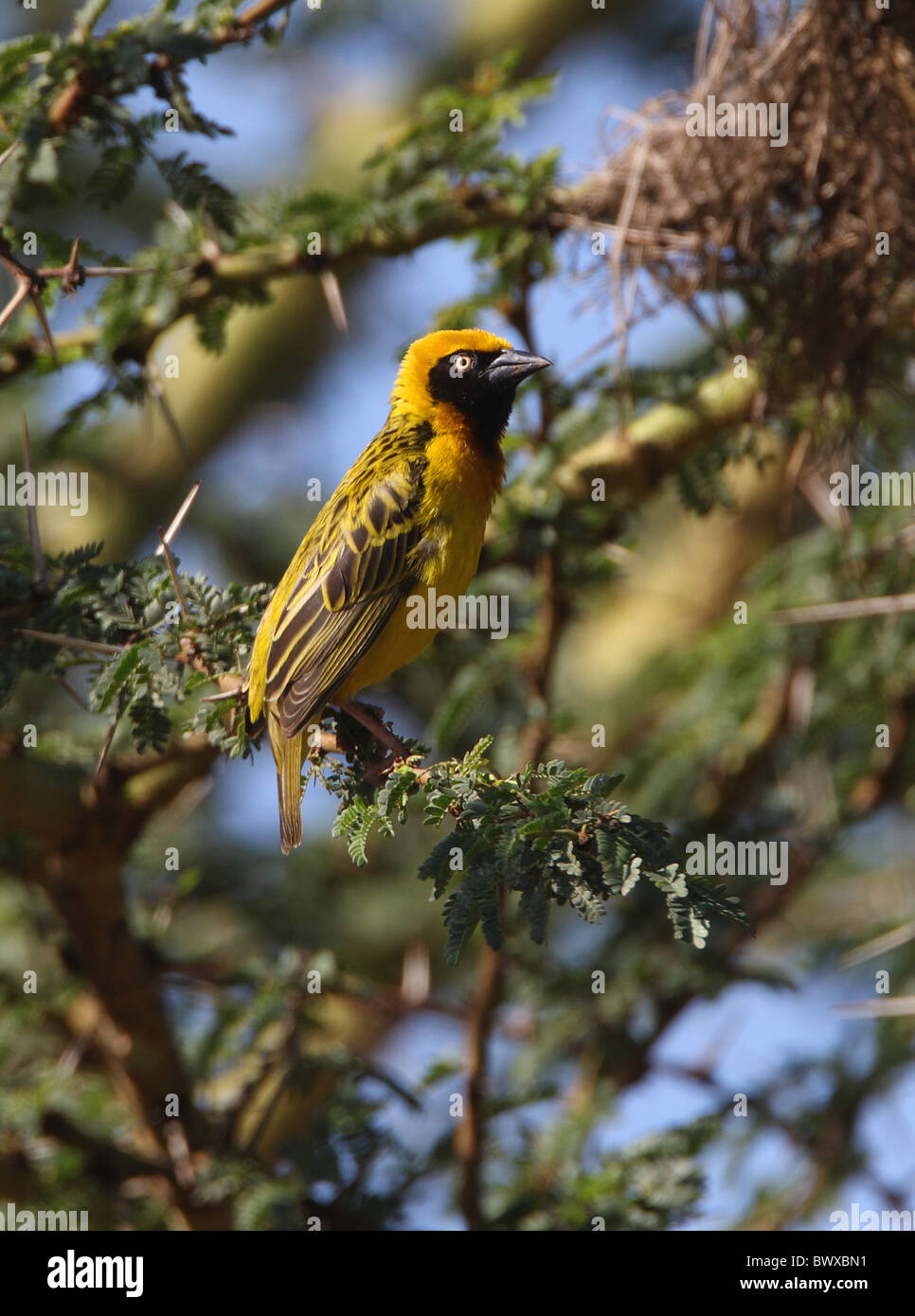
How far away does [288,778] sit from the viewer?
3.80m

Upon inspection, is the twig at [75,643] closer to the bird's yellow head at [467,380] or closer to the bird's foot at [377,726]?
the bird's foot at [377,726]

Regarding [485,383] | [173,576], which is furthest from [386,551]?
[173,576]

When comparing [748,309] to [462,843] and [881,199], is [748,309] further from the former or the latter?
[462,843]

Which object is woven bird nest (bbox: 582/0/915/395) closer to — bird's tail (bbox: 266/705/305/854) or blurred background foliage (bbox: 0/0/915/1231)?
blurred background foliage (bbox: 0/0/915/1231)

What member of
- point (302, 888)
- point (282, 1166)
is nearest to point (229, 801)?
point (302, 888)

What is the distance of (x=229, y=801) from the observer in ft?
25.6

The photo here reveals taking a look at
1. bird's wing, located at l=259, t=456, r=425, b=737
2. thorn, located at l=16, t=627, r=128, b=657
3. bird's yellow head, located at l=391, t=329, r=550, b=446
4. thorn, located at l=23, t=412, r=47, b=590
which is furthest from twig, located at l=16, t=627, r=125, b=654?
bird's yellow head, located at l=391, t=329, r=550, b=446

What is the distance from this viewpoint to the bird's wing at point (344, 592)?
3799 mm

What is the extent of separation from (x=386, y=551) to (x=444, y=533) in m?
0.21

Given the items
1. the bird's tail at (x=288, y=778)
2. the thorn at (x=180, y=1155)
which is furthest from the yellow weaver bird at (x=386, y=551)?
the thorn at (x=180, y=1155)

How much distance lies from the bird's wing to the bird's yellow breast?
0.15 ft

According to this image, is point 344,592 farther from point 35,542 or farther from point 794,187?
point 794,187

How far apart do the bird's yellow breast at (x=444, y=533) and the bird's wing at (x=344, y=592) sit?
0.15ft
